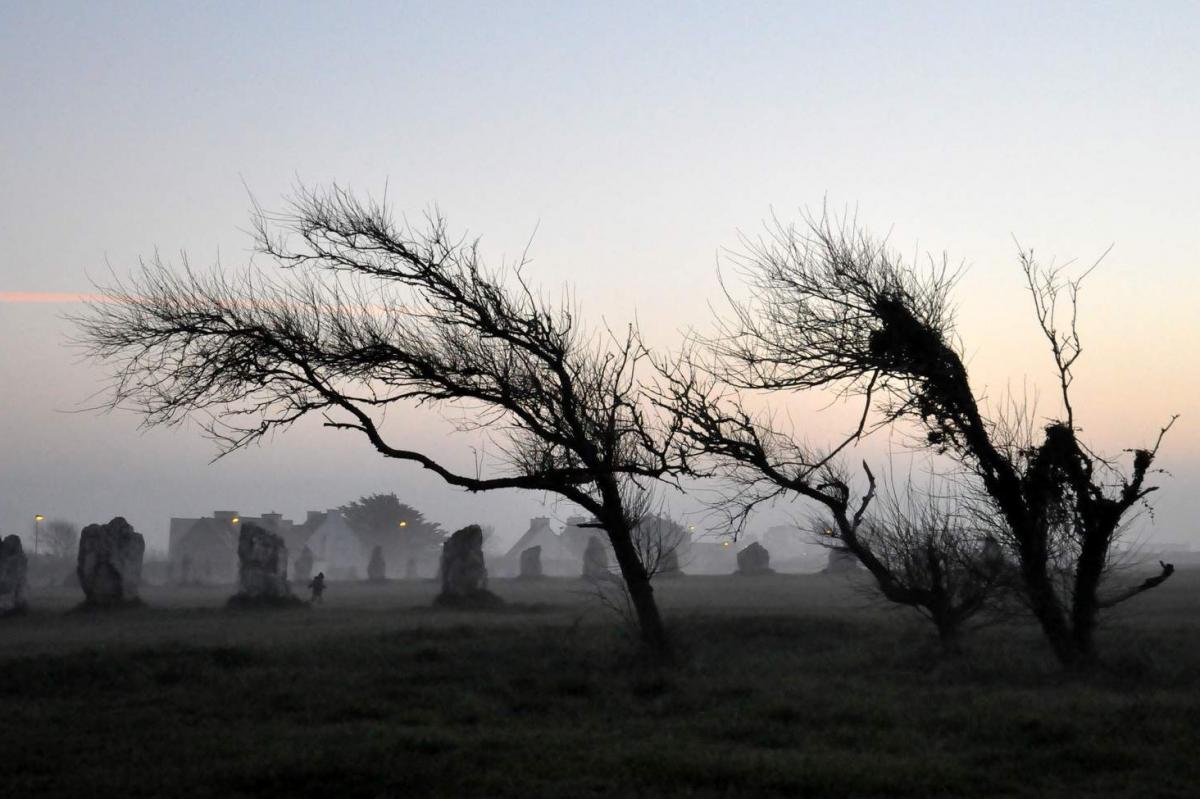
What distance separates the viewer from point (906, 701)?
38.1ft

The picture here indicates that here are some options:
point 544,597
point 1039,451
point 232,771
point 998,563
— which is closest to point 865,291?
point 1039,451

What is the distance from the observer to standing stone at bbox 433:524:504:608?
34.6m

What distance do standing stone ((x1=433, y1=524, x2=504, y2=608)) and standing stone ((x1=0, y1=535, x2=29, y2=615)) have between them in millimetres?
12511

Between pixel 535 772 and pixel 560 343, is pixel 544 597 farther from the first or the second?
pixel 535 772

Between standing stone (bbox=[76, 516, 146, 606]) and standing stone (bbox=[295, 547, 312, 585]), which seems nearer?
standing stone (bbox=[76, 516, 146, 606])

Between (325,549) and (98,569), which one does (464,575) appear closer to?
(98,569)

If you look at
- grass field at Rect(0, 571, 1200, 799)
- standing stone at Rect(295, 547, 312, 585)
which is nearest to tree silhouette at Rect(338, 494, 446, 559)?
standing stone at Rect(295, 547, 312, 585)

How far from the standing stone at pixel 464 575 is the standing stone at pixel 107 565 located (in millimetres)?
9927

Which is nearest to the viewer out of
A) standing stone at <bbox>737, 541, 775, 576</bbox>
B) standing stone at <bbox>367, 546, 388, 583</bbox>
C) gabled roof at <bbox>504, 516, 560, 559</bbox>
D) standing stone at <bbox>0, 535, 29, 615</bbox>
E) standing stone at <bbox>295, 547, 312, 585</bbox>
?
standing stone at <bbox>0, 535, 29, 615</bbox>

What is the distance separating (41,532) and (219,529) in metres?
30.6

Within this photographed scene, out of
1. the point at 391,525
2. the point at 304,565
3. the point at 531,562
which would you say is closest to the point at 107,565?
the point at 531,562

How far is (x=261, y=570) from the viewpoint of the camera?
117ft

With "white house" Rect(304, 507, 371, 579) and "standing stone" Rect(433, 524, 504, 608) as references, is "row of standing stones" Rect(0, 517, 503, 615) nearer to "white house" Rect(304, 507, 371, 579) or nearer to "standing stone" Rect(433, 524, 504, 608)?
"standing stone" Rect(433, 524, 504, 608)

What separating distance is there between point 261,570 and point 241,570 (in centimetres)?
111
